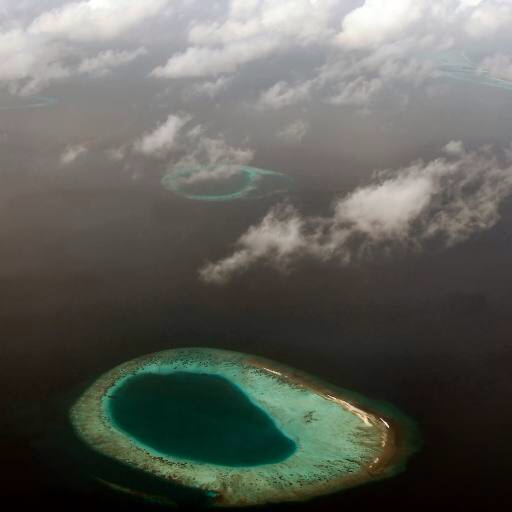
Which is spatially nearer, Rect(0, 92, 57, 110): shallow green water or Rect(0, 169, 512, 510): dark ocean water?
Rect(0, 169, 512, 510): dark ocean water

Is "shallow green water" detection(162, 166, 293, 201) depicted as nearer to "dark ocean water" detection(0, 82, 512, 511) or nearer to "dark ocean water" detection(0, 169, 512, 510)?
"dark ocean water" detection(0, 82, 512, 511)

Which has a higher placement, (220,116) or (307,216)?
(220,116)

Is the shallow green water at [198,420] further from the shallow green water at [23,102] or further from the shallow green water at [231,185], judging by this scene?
the shallow green water at [23,102]

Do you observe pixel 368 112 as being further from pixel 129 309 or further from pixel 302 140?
pixel 129 309

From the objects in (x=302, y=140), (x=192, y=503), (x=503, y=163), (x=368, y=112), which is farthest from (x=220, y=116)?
(x=192, y=503)

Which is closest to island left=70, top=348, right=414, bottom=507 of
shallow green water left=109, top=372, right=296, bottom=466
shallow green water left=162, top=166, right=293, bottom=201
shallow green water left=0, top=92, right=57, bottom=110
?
shallow green water left=109, top=372, right=296, bottom=466

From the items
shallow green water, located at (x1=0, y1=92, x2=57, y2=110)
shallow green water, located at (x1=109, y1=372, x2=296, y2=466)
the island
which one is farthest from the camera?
shallow green water, located at (x1=0, y1=92, x2=57, y2=110)
